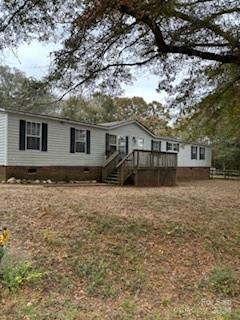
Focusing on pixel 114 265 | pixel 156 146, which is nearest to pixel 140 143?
pixel 156 146

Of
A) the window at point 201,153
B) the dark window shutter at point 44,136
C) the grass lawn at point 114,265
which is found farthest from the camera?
the window at point 201,153

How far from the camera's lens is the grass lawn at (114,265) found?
4.36 m

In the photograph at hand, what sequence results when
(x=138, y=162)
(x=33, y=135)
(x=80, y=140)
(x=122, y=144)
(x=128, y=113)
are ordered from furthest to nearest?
(x=128, y=113) → (x=122, y=144) → (x=80, y=140) → (x=138, y=162) → (x=33, y=135)

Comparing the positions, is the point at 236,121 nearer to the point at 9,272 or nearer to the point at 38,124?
the point at 38,124

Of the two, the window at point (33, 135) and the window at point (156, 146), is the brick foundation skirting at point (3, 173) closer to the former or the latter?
the window at point (33, 135)

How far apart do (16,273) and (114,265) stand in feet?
4.95

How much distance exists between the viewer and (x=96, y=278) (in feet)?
17.0

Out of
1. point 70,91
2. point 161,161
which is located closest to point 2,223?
point 70,91

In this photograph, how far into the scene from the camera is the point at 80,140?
20.0 m

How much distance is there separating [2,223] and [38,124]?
1096 cm

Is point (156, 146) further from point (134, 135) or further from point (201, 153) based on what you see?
point (201, 153)

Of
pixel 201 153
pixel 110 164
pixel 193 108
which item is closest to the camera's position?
pixel 193 108

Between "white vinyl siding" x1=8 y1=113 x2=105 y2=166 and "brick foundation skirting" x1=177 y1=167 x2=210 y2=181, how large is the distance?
972 centimetres

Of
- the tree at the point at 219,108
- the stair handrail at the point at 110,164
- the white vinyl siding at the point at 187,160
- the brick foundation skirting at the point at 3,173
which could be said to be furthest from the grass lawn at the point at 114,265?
the white vinyl siding at the point at 187,160
